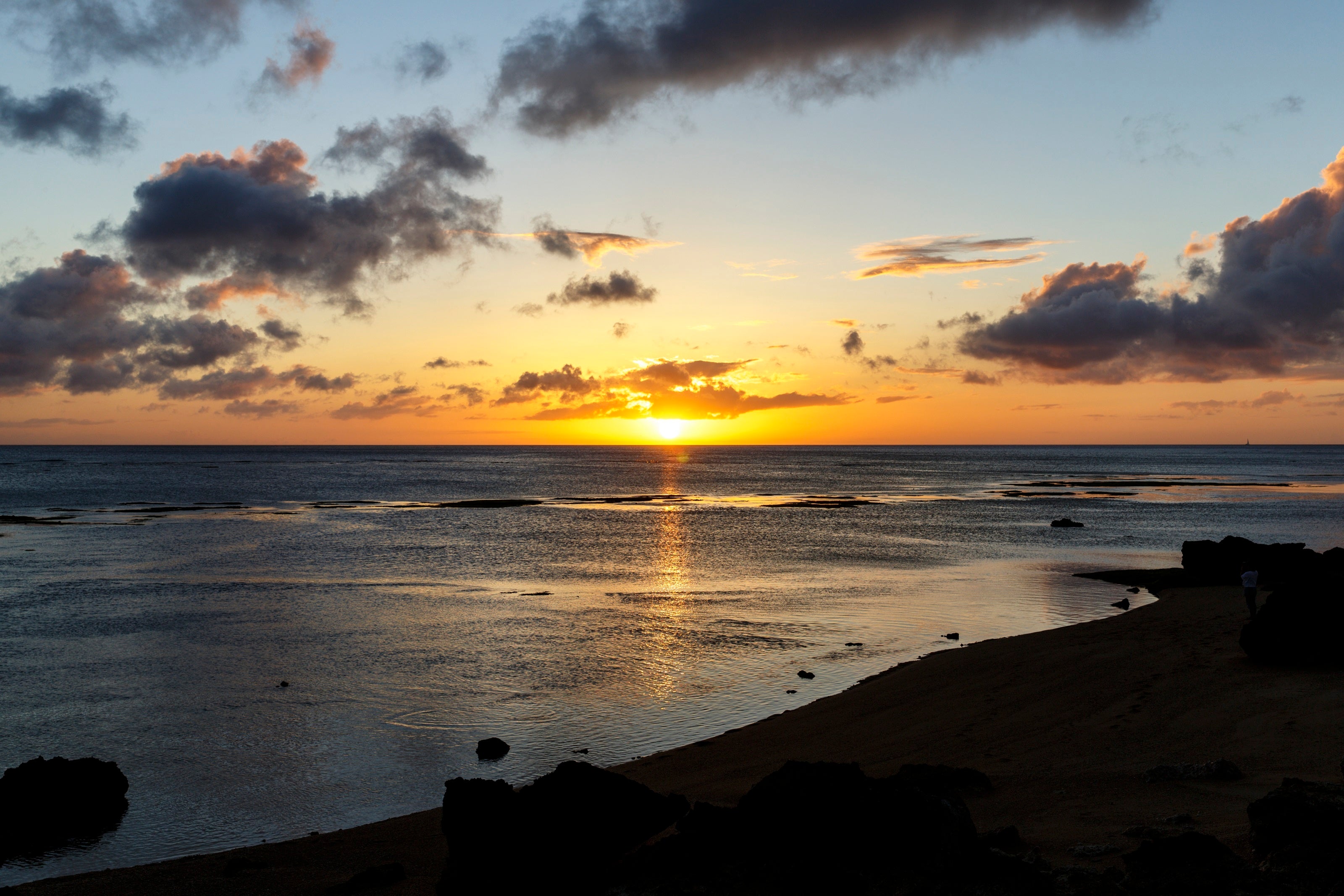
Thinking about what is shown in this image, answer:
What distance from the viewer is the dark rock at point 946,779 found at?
12.4 m

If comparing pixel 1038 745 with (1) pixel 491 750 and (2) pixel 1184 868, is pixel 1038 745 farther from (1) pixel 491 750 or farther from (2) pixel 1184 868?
(1) pixel 491 750

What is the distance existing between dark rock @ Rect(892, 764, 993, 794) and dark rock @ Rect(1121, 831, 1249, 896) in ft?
12.7

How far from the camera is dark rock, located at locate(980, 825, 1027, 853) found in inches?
389

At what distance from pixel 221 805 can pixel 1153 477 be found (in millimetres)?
170568

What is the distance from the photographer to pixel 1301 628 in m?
19.1

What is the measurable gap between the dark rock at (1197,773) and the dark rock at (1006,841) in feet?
13.0

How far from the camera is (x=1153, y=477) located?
156625mm

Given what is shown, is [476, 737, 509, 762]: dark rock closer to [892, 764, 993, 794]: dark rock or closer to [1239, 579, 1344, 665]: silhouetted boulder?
[892, 764, 993, 794]: dark rock

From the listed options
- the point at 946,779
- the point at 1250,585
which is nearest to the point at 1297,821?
the point at 946,779

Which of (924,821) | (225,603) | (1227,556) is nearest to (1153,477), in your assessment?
(1227,556)

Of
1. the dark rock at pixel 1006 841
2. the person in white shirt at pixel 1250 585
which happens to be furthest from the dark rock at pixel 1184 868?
the person in white shirt at pixel 1250 585

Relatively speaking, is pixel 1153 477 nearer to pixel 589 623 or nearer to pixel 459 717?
pixel 589 623

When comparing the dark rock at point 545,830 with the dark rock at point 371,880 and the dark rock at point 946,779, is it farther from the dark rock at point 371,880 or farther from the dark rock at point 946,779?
the dark rock at point 946,779

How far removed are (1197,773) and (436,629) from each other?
2412 centimetres
